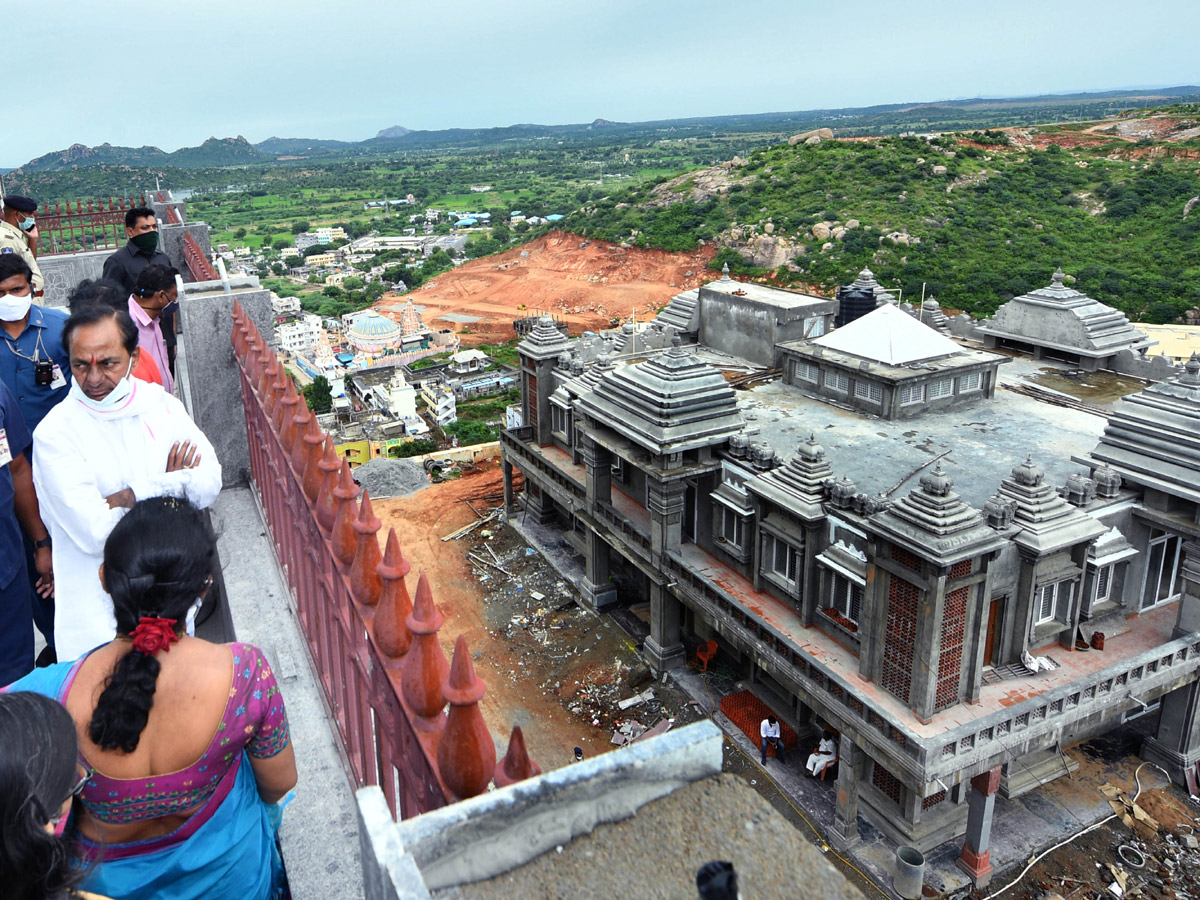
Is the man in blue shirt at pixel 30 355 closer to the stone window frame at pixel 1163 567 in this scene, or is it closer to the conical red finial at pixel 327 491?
the conical red finial at pixel 327 491

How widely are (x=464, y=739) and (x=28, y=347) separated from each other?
4781 millimetres

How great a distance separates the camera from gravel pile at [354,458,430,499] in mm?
30297

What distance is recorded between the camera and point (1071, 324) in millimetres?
22516

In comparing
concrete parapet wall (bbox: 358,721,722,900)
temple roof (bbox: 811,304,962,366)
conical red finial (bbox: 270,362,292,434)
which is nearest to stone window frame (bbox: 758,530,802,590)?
temple roof (bbox: 811,304,962,366)

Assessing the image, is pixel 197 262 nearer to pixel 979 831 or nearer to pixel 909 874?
pixel 909 874

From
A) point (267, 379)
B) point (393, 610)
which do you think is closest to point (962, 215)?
point (267, 379)

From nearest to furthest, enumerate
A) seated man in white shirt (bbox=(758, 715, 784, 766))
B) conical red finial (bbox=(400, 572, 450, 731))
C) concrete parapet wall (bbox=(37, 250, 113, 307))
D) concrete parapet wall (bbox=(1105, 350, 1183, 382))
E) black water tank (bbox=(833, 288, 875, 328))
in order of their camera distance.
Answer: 1. conical red finial (bbox=(400, 572, 450, 731))
2. seated man in white shirt (bbox=(758, 715, 784, 766))
3. concrete parapet wall (bbox=(37, 250, 113, 307))
4. concrete parapet wall (bbox=(1105, 350, 1183, 382))
5. black water tank (bbox=(833, 288, 875, 328))

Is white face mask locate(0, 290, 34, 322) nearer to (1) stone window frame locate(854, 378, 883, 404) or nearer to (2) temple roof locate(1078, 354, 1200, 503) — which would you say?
(2) temple roof locate(1078, 354, 1200, 503)

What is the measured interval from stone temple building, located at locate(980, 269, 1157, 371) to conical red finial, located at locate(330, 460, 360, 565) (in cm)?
2268

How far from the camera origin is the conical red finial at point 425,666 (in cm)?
268

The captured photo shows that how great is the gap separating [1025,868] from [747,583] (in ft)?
20.5

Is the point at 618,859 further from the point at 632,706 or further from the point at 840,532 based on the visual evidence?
the point at 632,706

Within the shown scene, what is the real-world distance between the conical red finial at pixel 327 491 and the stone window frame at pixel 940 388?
17606mm

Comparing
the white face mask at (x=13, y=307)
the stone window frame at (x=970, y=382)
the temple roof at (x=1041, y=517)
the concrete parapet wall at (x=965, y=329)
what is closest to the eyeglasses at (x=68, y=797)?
the white face mask at (x=13, y=307)
